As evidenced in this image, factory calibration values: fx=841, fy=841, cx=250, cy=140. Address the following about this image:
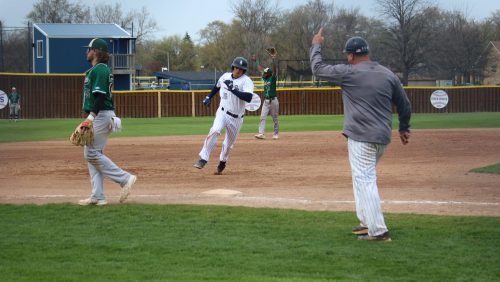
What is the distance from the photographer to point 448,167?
50.6ft

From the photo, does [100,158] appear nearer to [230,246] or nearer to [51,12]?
[230,246]

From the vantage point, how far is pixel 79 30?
62844 millimetres

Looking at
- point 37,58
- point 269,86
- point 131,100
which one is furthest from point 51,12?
point 269,86

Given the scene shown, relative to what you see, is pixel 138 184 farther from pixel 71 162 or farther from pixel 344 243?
pixel 344 243

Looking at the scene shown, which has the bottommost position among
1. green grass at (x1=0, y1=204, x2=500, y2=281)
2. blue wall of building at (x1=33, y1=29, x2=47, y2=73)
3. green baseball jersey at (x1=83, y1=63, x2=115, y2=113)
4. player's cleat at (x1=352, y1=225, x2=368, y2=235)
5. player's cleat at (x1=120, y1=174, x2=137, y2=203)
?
green grass at (x1=0, y1=204, x2=500, y2=281)

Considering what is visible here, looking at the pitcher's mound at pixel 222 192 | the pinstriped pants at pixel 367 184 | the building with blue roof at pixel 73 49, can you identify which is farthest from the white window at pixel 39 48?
the pinstriped pants at pixel 367 184

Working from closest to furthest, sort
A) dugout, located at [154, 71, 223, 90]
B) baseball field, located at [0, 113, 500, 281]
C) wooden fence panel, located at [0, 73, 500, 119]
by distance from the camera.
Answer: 1. baseball field, located at [0, 113, 500, 281]
2. wooden fence panel, located at [0, 73, 500, 119]
3. dugout, located at [154, 71, 223, 90]

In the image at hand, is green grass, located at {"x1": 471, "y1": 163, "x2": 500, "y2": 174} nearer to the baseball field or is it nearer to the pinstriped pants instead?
the baseball field

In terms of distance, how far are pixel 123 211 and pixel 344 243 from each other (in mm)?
2998

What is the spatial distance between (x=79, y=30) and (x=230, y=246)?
57.2m

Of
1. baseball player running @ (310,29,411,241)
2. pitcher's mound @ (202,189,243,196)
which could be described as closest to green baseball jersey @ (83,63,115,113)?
pitcher's mound @ (202,189,243,196)

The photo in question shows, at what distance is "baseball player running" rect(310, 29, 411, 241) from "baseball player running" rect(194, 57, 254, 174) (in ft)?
17.9

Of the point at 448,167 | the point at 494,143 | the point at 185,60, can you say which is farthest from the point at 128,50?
the point at 448,167

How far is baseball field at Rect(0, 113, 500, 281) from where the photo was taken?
6.89 meters
